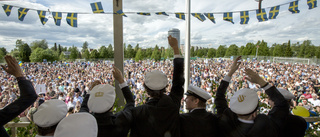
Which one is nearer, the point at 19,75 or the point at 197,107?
the point at 19,75

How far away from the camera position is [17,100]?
133cm

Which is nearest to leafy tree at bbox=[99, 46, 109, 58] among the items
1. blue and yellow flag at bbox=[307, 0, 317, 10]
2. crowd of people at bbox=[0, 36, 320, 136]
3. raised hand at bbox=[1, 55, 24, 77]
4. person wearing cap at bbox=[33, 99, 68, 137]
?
crowd of people at bbox=[0, 36, 320, 136]

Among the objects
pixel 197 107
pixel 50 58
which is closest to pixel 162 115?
pixel 197 107

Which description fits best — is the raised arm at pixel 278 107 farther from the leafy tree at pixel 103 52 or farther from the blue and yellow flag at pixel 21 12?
the leafy tree at pixel 103 52

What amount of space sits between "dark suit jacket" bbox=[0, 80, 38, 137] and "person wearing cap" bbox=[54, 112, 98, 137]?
0.81 metres

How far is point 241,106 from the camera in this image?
4.29 ft

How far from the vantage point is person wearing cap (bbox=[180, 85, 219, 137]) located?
1444mm

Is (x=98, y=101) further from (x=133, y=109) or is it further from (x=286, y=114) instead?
(x=286, y=114)

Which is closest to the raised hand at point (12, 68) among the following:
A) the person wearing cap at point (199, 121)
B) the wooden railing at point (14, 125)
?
the wooden railing at point (14, 125)

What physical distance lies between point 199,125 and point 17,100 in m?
1.57

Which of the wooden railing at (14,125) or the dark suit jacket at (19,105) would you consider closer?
the dark suit jacket at (19,105)

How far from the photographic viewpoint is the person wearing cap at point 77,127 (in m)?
0.78

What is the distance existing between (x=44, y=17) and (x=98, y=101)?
111 inches

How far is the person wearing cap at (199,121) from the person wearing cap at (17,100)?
4.45ft
